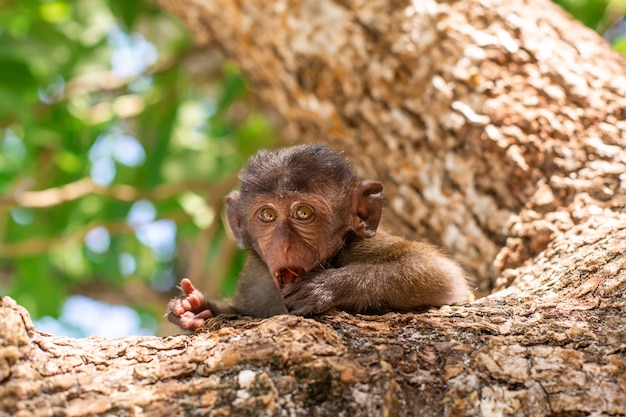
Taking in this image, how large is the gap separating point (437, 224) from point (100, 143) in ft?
14.8

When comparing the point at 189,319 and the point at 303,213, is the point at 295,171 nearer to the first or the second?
the point at 303,213

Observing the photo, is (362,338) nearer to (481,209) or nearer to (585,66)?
(481,209)

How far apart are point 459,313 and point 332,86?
104 inches

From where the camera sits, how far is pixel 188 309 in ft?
13.3

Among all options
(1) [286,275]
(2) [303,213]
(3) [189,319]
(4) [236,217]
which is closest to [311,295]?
(1) [286,275]

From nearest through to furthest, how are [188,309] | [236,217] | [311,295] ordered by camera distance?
[311,295]
[188,309]
[236,217]

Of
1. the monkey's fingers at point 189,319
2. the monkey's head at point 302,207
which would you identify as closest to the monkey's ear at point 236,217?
the monkey's head at point 302,207

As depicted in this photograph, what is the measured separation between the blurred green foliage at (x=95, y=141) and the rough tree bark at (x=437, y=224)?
1675 mm

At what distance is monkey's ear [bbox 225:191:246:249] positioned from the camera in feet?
14.9

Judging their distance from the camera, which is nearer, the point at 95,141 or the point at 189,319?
the point at 189,319

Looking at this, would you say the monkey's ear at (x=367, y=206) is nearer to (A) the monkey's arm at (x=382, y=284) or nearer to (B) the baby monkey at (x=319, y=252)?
(B) the baby monkey at (x=319, y=252)

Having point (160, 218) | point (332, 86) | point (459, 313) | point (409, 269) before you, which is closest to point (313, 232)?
point (409, 269)

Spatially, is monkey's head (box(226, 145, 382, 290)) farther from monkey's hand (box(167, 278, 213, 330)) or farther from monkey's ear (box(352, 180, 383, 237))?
monkey's hand (box(167, 278, 213, 330))

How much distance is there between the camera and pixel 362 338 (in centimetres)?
297
